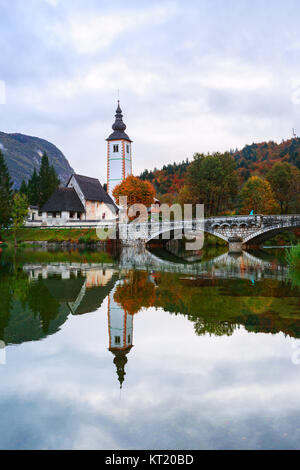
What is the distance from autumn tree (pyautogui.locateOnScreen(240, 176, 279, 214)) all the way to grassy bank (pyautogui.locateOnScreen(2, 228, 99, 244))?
98.5 feet

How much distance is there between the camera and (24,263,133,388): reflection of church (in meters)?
11.0

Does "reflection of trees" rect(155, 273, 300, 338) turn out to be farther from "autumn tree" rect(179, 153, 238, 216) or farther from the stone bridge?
"autumn tree" rect(179, 153, 238, 216)

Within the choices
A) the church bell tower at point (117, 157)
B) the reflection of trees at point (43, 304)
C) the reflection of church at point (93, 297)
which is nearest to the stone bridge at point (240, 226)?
the church bell tower at point (117, 157)

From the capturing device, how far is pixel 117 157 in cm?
9094

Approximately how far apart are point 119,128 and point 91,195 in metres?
17.9

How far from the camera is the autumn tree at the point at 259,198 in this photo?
74875 mm

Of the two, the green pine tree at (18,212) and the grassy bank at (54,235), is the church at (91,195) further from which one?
the green pine tree at (18,212)

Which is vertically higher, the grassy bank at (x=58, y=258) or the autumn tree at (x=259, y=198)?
the autumn tree at (x=259, y=198)

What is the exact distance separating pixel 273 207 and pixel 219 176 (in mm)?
13574

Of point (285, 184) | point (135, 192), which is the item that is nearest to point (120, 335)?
point (135, 192)

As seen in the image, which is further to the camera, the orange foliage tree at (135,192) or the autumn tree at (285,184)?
the autumn tree at (285,184)

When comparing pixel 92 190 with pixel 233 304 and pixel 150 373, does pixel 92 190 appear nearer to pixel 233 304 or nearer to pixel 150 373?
pixel 233 304

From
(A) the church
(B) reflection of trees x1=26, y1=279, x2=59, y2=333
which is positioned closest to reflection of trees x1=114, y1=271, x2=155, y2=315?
(B) reflection of trees x1=26, y1=279, x2=59, y2=333
